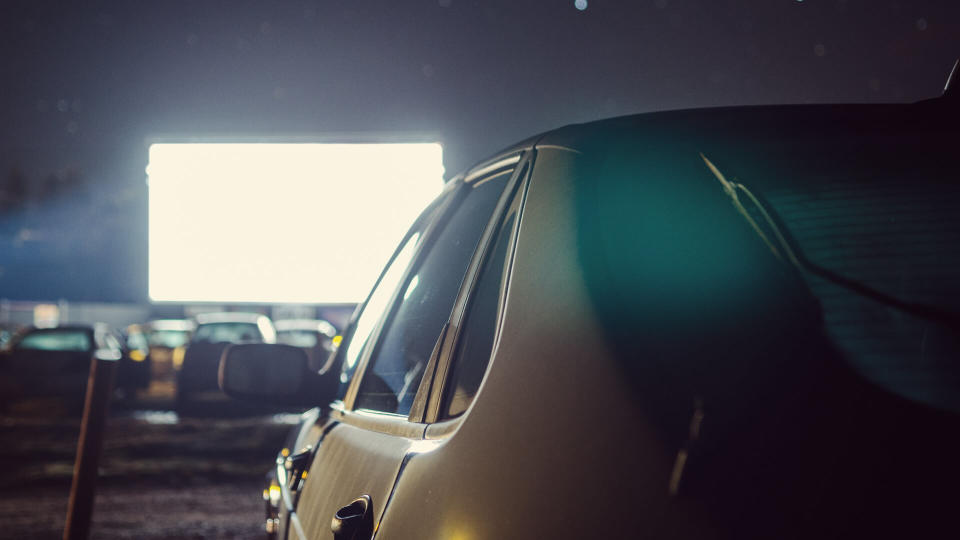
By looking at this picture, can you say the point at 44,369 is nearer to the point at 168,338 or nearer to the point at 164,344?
the point at 168,338

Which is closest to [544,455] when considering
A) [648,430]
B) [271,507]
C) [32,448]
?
[648,430]

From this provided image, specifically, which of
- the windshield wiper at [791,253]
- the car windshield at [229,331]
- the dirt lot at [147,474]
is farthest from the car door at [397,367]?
the car windshield at [229,331]

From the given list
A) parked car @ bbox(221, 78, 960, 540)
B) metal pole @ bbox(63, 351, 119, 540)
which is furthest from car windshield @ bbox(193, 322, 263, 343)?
parked car @ bbox(221, 78, 960, 540)

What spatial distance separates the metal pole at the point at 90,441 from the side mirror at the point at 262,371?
2.58m

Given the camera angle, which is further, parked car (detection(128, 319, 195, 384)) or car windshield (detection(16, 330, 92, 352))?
parked car (detection(128, 319, 195, 384))

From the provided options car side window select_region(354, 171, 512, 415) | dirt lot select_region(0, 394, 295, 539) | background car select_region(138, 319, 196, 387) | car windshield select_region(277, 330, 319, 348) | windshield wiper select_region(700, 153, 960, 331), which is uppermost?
windshield wiper select_region(700, 153, 960, 331)

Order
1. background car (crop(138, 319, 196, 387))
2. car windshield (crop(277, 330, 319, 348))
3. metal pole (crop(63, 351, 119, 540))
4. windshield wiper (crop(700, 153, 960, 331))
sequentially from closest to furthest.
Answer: windshield wiper (crop(700, 153, 960, 331)), metal pole (crop(63, 351, 119, 540)), car windshield (crop(277, 330, 319, 348)), background car (crop(138, 319, 196, 387))

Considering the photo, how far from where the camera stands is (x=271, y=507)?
2877mm

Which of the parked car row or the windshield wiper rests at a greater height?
the windshield wiper

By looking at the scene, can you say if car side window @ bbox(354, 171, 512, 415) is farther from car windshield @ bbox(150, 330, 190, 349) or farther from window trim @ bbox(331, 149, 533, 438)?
car windshield @ bbox(150, 330, 190, 349)

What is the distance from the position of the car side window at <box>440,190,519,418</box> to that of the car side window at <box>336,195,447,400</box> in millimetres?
851

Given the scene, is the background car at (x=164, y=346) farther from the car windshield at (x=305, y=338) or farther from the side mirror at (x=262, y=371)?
the side mirror at (x=262, y=371)

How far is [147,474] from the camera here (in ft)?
31.0

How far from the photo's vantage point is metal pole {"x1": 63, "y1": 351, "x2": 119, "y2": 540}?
4.82 metres
